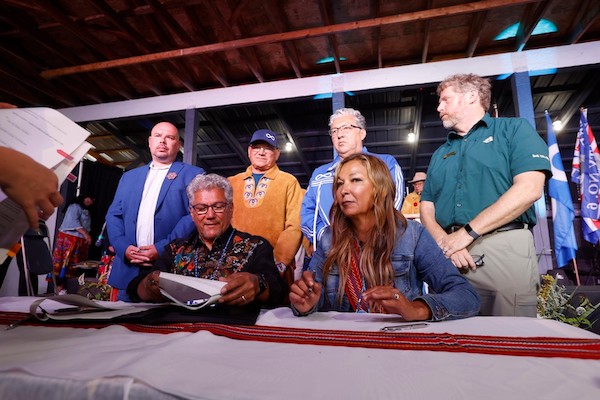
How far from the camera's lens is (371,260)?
1.45 meters

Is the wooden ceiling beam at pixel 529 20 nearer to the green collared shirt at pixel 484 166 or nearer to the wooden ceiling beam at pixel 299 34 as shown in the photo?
the wooden ceiling beam at pixel 299 34

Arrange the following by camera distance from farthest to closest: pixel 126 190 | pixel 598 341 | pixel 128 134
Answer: pixel 128 134 → pixel 126 190 → pixel 598 341

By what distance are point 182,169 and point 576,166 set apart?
540 cm

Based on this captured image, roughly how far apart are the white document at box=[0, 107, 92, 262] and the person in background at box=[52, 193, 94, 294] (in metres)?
6.57

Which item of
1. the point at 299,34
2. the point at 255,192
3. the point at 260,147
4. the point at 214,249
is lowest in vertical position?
the point at 214,249

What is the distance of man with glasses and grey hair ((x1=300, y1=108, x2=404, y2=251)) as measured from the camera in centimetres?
267

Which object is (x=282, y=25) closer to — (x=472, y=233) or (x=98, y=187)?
(x=472, y=233)

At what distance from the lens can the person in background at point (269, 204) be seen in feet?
8.54

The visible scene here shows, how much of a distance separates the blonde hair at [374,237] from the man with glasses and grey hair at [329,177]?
3.27 ft

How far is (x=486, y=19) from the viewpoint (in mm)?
4535

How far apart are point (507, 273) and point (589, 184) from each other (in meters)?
3.85

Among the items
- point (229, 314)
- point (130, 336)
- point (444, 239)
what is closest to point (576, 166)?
point (444, 239)

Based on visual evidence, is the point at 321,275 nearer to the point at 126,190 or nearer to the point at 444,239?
the point at 444,239

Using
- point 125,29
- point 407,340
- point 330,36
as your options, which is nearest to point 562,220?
point 330,36
